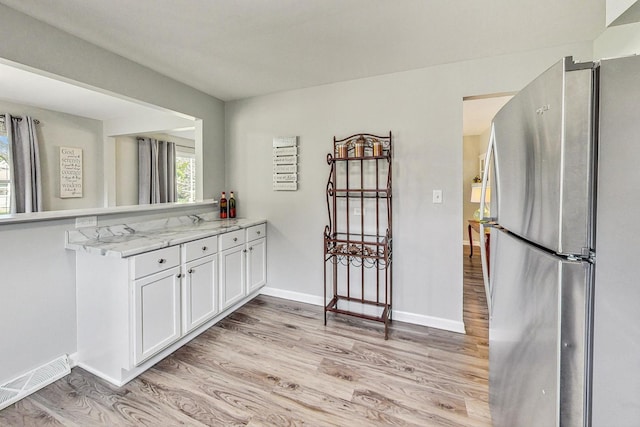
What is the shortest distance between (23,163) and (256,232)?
336 centimetres

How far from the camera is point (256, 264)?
3.01 meters

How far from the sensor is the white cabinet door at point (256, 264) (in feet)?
9.47

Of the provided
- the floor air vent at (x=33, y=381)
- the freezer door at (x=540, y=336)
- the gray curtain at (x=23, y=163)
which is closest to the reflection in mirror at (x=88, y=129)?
the gray curtain at (x=23, y=163)

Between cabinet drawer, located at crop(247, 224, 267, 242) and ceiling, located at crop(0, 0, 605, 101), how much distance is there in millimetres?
1520

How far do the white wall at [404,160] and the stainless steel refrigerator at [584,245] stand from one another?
61.1 inches

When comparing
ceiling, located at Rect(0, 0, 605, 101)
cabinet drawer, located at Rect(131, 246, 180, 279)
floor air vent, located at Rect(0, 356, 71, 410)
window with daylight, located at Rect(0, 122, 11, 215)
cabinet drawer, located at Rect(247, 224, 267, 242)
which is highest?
ceiling, located at Rect(0, 0, 605, 101)

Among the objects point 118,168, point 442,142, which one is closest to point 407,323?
point 442,142

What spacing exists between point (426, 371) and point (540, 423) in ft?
3.73

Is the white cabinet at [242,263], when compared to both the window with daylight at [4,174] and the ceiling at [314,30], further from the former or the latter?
the window with daylight at [4,174]

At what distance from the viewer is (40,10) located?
164cm

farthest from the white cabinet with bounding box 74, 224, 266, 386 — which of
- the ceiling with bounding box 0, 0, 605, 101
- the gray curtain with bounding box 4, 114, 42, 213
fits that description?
the gray curtain with bounding box 4, 114, 42, 213

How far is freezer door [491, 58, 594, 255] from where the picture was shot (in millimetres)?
684

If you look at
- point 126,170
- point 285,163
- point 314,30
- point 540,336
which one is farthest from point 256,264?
point 126,170

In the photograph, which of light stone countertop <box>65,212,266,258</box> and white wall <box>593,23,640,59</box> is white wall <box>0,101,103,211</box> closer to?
light stone countertop <box>65,212,266,258</box>
